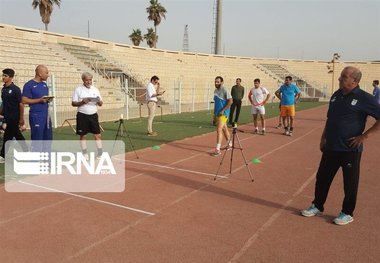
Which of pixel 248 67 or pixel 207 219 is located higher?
pixel 248 67

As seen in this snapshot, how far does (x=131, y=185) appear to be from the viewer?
20.9 feet

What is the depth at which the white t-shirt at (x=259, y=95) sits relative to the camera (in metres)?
12.6

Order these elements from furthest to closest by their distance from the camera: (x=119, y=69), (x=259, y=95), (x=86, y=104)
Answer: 1. (x=119, y=69)
2. (x=259, y=95)
3. (x=86, y=104)

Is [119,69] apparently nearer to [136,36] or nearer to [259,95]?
[259,95]

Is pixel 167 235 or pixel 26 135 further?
pixel 26 135

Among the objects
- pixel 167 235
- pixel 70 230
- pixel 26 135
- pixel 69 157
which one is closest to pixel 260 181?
pixel 167 235

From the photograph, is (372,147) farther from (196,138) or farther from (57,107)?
(57,107)

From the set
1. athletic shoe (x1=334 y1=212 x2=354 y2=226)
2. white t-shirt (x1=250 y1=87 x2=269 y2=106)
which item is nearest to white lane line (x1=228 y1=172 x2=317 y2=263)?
athletic shoe (x1=334 y1=212 x2=354 y2=226)

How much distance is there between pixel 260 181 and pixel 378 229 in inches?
96.2

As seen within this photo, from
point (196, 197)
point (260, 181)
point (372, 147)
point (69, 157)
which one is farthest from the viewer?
point (372, 147)

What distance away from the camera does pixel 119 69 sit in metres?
28.5

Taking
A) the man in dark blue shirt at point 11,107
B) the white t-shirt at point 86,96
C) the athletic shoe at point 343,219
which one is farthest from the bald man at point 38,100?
the athletic shoe at point 343,219

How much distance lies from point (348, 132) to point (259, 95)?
8.07 meters

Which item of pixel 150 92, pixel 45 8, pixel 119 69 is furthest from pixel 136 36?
pixel 150 92
